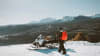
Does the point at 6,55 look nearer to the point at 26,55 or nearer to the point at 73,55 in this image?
the point at 26,55

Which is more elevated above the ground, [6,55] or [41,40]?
[41,40]

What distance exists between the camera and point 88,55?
782 cm

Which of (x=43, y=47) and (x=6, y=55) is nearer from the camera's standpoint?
(x=6, y=55)

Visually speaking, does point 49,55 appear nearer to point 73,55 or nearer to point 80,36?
point 73,55

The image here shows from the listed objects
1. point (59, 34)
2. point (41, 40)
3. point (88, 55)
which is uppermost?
point (59, 34)

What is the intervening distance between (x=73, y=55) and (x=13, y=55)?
465 cm

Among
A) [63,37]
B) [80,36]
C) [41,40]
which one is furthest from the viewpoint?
[80,36]

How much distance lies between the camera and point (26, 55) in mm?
8016

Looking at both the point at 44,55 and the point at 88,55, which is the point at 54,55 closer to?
the point at 44,55

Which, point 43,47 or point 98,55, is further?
point 43,47

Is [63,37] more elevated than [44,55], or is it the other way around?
[63,37]

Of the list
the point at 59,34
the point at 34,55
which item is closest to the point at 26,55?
the point at 34,55

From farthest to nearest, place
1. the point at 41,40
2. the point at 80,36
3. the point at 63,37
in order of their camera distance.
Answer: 1. the point at 80,36
2. the point at 41,40
3. the point at 63,37

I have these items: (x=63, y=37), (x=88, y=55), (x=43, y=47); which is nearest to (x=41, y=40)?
(x=43, y=47)
